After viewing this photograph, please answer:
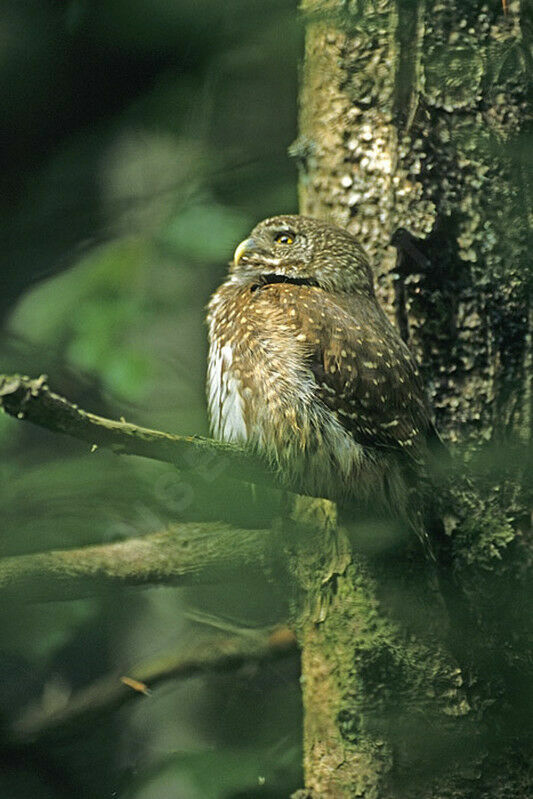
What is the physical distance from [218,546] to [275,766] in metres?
0.67

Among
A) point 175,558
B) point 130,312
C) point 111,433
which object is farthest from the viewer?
point 130,312

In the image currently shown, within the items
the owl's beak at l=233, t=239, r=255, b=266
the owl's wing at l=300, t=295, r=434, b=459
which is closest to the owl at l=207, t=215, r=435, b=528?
the owl's wing at l=300, t=295, r=434, b=459

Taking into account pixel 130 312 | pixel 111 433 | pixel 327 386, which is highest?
pixel 130 312

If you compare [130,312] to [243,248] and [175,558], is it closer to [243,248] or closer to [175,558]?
[243,248]

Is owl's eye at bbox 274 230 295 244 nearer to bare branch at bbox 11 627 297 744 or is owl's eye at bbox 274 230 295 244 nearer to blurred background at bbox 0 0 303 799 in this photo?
blurred background at bbox 0 0 303 799

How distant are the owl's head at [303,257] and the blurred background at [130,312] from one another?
0.13 meters

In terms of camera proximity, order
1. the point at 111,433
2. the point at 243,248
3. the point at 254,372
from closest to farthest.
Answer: the point at 111,433, the point at 254,372, the point at 243,248

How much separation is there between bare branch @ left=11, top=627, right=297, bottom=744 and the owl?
78 centimetres

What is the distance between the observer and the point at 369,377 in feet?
8.68

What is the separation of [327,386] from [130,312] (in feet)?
3.85

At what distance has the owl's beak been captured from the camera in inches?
123

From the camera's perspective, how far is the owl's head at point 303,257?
279 cm

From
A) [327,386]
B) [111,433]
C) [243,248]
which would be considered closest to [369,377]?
[327,386]

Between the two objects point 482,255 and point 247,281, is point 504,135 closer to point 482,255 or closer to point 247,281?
point 482,255
